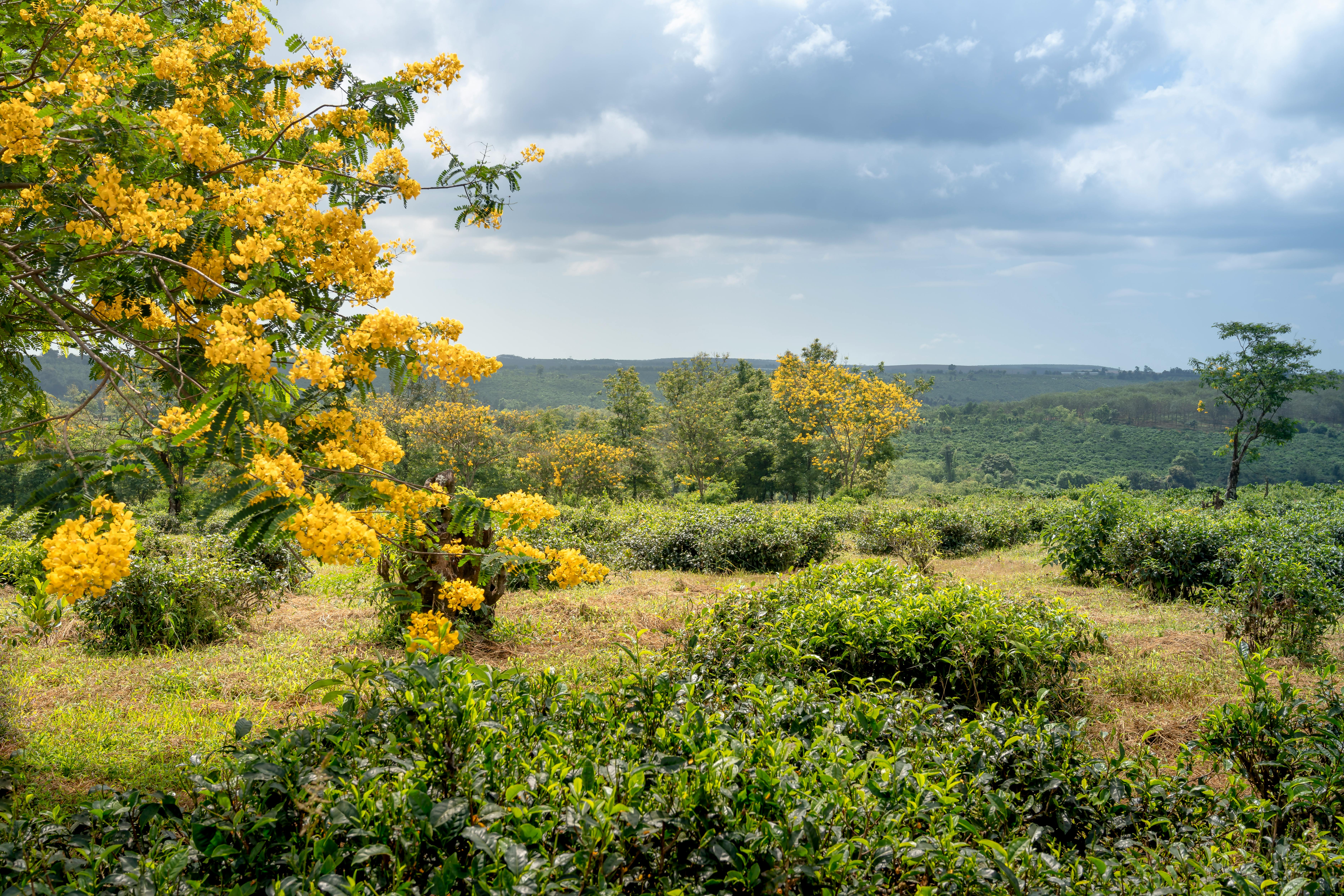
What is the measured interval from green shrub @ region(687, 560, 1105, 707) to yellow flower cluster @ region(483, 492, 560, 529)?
1.65 m

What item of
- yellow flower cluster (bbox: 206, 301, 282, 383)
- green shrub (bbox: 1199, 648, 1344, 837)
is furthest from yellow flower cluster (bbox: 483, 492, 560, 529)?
green shrub (bbox: 1199, 648, 1344, 837)

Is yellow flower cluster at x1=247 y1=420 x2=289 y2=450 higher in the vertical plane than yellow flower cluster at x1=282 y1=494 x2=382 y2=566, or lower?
higher

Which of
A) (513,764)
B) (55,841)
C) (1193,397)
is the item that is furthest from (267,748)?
(1193,397)

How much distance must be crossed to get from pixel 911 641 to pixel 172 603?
624cm

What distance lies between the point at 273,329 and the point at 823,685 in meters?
3.23

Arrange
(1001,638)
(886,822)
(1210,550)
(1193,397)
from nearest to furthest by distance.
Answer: (886,822), (1001,638), (1210,550), (1193,397)

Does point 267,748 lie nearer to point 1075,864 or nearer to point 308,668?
point 1075,864

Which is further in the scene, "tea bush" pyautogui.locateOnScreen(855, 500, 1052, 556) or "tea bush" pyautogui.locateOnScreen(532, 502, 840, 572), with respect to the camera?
"tea bush" pyautogui.locateOnScreen(855, 500, 1052, 556)

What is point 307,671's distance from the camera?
532cm

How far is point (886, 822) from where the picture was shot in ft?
6.09

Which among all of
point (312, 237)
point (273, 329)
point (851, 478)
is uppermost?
point (312, 237)

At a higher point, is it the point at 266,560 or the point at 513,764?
the point at 513,764

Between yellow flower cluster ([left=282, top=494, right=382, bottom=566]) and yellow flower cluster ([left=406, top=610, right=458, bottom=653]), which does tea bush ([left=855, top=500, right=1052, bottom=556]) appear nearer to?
yellow flower cluster ([left=406, top=610, right=458, bottom=653])

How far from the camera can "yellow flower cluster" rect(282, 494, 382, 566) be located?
7.48 feet
